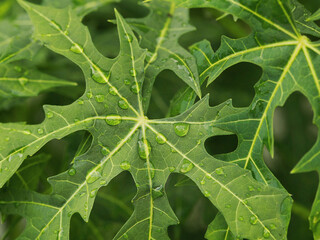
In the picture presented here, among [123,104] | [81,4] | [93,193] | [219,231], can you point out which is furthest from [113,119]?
[81,4]

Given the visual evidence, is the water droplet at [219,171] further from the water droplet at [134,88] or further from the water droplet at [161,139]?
the water droplet at [134,88]

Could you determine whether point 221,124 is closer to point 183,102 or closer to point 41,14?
point 183,102

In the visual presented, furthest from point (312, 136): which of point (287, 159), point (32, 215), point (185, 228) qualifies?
point (32, 215)

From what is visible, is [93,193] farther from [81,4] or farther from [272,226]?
[81,4]

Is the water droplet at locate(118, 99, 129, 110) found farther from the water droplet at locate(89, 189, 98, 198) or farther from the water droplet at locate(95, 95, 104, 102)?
the water droplet at locate(89, 189, 98, 198)

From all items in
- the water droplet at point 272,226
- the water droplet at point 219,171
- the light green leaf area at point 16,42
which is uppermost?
the light green leaf area at point 16,42

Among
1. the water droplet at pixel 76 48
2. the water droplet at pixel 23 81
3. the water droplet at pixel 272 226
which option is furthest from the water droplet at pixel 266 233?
the water droplet at pixel 23 81

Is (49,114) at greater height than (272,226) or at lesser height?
greater
